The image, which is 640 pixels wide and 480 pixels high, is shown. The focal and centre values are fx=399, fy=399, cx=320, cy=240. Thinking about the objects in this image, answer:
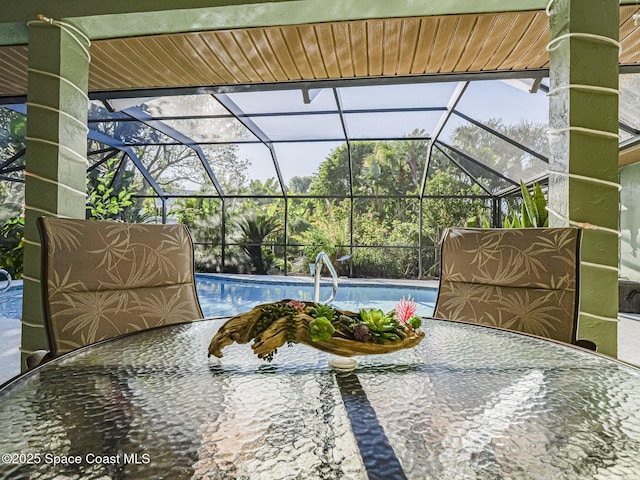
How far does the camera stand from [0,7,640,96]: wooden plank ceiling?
252cm

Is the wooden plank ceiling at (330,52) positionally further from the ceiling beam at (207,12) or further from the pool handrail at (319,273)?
the pool handrail at (319,273)

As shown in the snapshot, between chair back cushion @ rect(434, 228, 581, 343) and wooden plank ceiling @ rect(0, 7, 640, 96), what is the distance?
1495 mm

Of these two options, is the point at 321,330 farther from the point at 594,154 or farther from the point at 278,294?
the point at 278,294

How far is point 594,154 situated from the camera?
6.92 ft

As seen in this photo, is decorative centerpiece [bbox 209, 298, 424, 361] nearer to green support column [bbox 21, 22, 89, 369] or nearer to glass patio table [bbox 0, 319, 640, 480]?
glass patio table [bbox 0, 319, 640, 480]

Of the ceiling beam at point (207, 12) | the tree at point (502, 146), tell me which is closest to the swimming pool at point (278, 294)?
the tree at point (502, 146)

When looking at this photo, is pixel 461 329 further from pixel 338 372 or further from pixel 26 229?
pixel 26 229

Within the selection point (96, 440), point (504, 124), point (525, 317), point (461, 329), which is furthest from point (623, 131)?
point (96, 440)

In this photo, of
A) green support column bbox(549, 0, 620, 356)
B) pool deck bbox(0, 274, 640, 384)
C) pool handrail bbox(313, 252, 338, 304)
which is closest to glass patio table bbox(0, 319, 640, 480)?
pool handrail bbox(313, 252, 338, 304)

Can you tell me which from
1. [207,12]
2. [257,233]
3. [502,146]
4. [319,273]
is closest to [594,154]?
[319,273]

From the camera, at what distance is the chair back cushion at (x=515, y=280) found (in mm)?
1586

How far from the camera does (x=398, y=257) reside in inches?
388

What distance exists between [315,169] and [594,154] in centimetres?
888

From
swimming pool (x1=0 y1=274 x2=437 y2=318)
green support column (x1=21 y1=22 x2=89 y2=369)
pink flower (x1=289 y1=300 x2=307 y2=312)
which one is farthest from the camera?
swimming pool (x1=0 y1=274 x2=437 y2=318)
